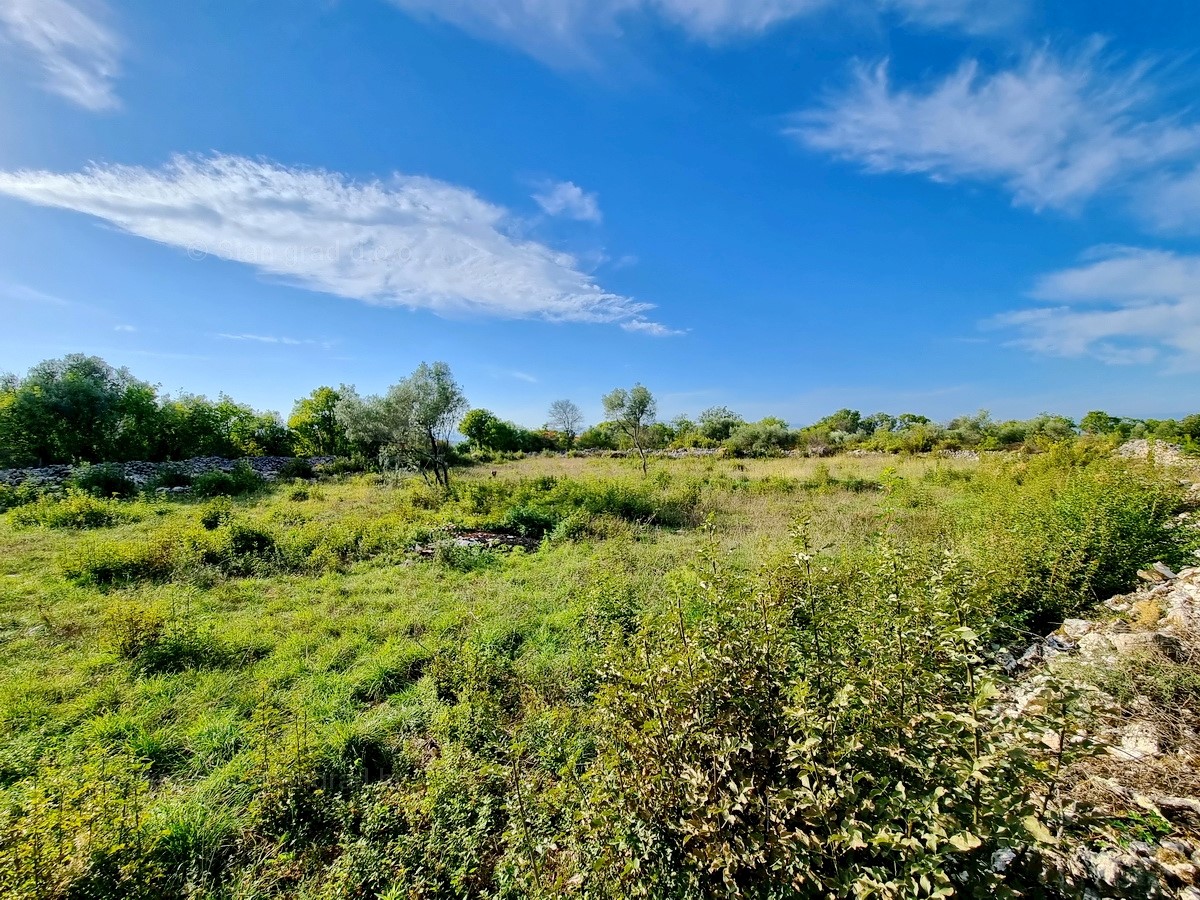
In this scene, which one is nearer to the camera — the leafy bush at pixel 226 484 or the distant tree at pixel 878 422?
the leafy bush at pixel 226 484

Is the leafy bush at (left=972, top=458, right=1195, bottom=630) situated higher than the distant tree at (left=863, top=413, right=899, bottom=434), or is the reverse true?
the distant tree at (left=863, top=413, right=899, bottom=434)

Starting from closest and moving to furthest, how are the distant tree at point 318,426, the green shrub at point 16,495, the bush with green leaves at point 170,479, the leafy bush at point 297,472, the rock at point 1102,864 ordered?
the rock at point 1102,864, the green shrub at point 16,495, the bush with green leaves at point 170,479, the leafy bush at point 297,472, the distant tree at point 318,426

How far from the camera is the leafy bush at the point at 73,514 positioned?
11281 mm

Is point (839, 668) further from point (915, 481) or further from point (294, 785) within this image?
point (915, 481)

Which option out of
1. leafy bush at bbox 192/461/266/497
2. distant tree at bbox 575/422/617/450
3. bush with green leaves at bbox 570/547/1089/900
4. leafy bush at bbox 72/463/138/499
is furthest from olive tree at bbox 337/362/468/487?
distant tree at bbox 575/422/617/450

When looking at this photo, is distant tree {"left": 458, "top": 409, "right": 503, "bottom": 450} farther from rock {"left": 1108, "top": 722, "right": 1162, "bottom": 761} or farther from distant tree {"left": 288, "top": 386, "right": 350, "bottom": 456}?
rock {"left": 1108, "top": 722, "right": 1162, "bottom": 761}

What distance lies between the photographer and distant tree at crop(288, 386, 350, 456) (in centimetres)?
3231

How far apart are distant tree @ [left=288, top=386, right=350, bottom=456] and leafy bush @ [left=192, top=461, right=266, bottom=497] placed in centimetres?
1416

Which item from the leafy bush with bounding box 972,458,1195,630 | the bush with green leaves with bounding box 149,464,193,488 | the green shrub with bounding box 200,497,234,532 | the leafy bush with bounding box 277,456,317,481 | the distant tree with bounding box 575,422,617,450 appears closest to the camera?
the leafy bush with bounding box 972,458,1195,630

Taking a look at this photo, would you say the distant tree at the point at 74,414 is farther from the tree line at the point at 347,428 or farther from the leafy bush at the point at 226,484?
the leafy bush at the point at 226,484

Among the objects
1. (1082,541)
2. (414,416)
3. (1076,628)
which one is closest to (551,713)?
(1076,628)

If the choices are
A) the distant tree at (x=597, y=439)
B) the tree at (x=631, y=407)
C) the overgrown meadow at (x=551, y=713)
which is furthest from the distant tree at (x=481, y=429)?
the overgrown meadow at (x=551, y=713)

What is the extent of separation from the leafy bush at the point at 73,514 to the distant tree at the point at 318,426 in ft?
66.8

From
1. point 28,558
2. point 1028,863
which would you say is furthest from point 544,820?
point 28,558
